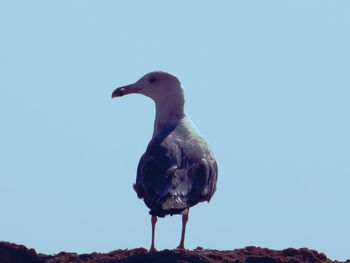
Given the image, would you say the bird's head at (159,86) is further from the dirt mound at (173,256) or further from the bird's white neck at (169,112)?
the dirt mound at (173,256)

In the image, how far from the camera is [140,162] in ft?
52.9

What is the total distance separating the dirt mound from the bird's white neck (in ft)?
11.9

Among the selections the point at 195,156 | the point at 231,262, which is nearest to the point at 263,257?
the point at 231,262

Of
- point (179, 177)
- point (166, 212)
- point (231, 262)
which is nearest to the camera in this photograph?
point (231, 262)

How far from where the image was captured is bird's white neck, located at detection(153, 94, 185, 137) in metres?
18.1

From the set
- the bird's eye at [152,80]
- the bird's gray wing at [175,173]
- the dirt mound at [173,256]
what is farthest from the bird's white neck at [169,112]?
the dirt mound at [173,256]

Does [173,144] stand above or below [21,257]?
above

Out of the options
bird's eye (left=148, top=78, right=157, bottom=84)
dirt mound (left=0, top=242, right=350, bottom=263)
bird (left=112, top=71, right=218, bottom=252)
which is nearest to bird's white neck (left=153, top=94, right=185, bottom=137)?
bird (left=112, top=71, right=218, bottom=252)

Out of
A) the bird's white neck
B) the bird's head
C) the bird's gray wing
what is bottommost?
the bird's gray wing

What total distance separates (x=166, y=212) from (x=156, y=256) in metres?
1.13

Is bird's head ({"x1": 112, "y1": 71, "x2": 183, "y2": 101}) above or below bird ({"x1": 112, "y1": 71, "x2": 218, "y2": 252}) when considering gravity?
above

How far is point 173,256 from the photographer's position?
43.8 ft

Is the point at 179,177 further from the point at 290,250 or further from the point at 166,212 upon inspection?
the point at 290,250

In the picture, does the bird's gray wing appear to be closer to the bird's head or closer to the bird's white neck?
the bird's white neck
